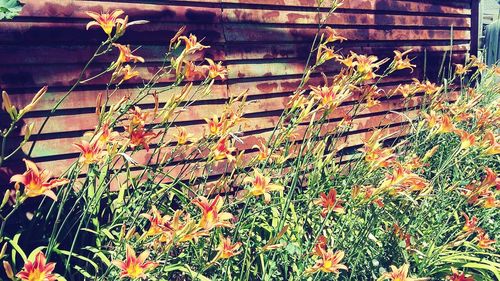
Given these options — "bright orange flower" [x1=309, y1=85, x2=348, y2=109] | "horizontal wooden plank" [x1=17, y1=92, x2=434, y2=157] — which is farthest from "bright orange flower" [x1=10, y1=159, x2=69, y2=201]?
"bright orange flower" [x1=309, y1=85, x2=348, y2=109]

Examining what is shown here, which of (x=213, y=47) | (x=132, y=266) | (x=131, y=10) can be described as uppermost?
(x=131, y=10)

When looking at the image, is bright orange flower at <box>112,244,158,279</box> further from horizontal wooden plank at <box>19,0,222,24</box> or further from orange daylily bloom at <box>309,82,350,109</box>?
horizontal wooden plank at <box>19,0,222,24</box>

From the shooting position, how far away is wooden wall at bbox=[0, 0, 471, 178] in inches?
95.6

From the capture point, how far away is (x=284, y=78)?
361cm

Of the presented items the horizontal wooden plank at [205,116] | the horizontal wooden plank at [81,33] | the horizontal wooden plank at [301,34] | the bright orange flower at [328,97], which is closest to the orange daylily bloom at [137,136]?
the horizontal wooden plank at [205,116]

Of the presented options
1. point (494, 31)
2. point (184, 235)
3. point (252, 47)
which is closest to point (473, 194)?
point (184, 235)

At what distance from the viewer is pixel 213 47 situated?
3143 millimetres

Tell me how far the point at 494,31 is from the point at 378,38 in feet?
14.4

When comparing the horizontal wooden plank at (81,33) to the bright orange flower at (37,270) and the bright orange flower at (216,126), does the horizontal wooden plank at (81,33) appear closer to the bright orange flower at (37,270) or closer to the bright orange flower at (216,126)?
the bright orange flower at (216,126)

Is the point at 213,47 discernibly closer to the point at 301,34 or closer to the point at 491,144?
the point at 301,34

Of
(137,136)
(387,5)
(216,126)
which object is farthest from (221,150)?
(387,5)

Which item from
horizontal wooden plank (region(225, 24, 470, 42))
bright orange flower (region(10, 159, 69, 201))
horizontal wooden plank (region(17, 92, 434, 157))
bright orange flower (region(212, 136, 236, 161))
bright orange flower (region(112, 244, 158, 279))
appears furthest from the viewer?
horizontal wooden plank (region(225, 24, 470, 42))

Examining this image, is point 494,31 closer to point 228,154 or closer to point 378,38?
point 378,38

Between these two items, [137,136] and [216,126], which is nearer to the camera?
[137,136]
